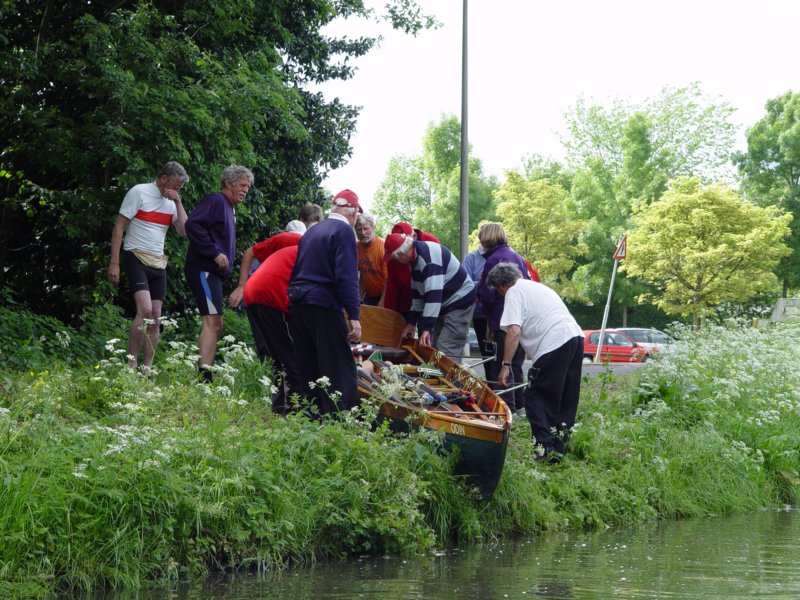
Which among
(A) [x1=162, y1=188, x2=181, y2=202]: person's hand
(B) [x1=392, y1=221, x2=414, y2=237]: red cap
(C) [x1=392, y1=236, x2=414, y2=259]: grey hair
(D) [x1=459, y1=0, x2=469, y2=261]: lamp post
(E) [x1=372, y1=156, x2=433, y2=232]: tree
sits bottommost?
(C) [x1=392, y1=236, x2=414, y2=259]: grey hair

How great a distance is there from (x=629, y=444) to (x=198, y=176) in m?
6.21

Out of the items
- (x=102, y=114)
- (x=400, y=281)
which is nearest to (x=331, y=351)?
(x=400, y=281)

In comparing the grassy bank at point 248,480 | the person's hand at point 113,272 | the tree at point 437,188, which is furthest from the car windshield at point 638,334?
the person's hand at point 113,272

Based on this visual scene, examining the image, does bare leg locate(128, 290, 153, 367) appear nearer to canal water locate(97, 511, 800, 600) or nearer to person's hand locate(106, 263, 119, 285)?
person's hand locate(106, 263, 119, 285)

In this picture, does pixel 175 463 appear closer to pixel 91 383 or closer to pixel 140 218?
pixel 91 383

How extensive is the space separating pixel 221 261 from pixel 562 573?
16.1ft

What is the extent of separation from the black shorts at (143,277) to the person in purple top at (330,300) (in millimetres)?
2525

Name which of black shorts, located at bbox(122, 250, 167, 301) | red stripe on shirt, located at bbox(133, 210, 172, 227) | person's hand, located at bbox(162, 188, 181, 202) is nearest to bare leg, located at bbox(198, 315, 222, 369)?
black shorts, located at bbox(122, 250, 167, 301)

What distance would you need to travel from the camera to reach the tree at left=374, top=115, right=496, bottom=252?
173ft

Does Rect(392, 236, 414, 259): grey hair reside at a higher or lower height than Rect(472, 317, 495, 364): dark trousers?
higher

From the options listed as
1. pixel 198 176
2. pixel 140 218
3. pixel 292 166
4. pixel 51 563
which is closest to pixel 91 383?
pixel 140 218

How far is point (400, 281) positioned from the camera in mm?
11008

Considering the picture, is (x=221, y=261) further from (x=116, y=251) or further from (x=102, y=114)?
(x=102, y=114)

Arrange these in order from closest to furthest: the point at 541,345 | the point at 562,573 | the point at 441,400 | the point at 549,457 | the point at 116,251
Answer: the point at 562,573 → the point at 441,400 → the point at 541,345 → the point at 549,457 → the point at 116,251
